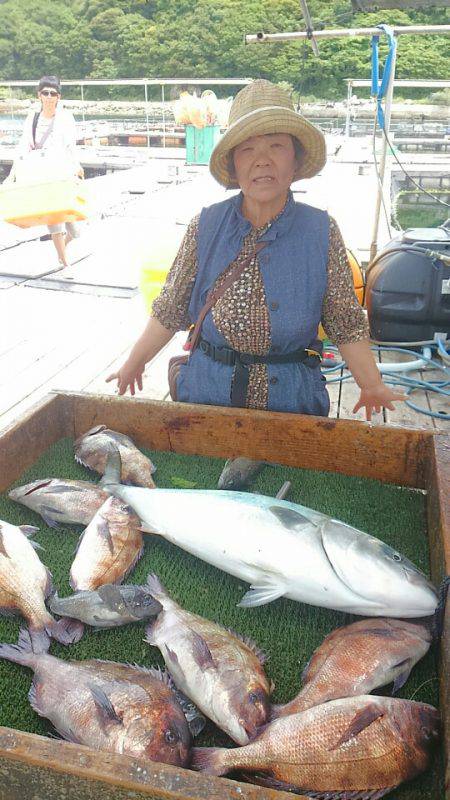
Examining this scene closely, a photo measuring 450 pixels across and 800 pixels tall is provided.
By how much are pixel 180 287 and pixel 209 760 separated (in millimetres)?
1798

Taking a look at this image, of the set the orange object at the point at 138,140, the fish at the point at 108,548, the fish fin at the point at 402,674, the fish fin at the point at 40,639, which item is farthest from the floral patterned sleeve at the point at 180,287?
the orange object at the point at 138,140

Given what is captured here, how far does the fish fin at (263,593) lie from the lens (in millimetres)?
1605

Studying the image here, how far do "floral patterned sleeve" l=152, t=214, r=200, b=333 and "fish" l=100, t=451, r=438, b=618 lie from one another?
864 mm

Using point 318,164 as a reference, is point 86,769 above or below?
below

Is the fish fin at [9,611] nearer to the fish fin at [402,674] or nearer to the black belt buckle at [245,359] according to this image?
the fish fin at [402,674]

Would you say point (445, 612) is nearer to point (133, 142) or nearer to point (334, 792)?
point (334, 792)

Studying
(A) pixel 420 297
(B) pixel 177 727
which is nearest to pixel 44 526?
(B) pixel 177 727

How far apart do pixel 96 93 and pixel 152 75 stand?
760 cm

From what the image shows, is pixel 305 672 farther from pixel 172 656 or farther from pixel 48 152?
pixel 48 152

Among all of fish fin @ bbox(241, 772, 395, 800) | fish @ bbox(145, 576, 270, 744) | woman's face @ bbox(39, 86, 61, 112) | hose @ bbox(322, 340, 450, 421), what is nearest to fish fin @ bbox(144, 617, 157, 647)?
fish @ bbox(145, 576, 270, 744)

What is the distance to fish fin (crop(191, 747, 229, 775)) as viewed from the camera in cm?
120

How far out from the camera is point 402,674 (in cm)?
139

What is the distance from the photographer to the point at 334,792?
1157 millimetres

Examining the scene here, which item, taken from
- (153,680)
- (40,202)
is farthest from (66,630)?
(40,202)
